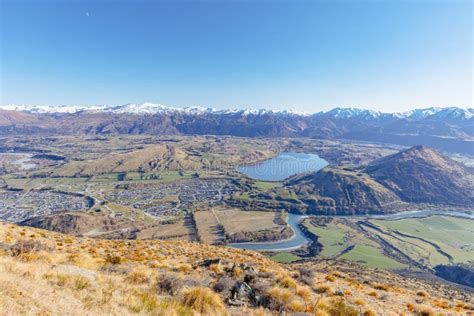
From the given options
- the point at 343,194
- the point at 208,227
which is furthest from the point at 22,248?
the point at 343,194

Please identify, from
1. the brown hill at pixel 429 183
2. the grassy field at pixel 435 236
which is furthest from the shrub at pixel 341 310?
the brown hill at pixel 429 183

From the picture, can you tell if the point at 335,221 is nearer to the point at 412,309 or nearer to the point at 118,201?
the point at 118,201

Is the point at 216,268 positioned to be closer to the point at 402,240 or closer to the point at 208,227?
the point at 208,227

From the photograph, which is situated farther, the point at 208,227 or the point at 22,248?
the point at 208,227

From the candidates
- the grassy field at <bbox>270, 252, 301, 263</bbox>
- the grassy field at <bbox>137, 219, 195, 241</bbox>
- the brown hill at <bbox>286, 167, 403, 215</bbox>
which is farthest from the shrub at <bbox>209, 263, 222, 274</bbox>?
the brown hill at <bbox>286, 167, 403, 215</bbox>

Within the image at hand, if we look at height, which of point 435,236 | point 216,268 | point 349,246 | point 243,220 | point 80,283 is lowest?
point 435,236

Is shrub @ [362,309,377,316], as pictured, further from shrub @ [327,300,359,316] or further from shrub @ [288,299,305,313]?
shrub @ [288,299,305,313]

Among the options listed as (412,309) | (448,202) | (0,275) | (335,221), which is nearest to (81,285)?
(0,275)
